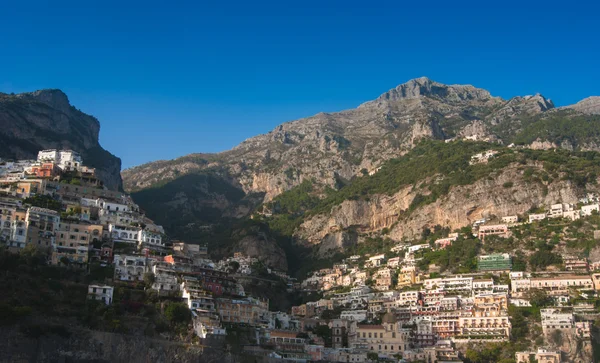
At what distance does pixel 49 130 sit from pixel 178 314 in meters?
97.6

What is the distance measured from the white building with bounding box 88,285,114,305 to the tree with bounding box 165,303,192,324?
18.6ft

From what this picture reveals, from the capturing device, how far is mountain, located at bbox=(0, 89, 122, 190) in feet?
440

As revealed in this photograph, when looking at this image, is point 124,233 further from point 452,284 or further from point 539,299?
point 539,299

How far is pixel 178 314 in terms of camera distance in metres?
67.1

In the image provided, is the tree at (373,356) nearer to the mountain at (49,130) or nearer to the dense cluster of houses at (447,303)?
the dense cluster of houses at (447,303)

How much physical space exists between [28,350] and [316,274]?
7506 centimetres

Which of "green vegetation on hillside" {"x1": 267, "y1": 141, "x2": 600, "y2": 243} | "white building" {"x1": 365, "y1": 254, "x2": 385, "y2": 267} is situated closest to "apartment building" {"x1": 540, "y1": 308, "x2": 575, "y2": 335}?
"green vegetation on hillside" {"x1": 267, "y1": 141, "x2": 600, "y2": 243}

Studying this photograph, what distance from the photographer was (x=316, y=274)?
12638 cm

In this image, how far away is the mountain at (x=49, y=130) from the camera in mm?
134250

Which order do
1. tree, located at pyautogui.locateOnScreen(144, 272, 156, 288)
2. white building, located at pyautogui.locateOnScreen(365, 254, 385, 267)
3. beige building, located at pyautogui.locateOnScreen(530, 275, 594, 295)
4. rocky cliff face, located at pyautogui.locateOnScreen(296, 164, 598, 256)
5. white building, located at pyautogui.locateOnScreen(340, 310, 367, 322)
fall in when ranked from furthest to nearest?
white building, located at pyautogui.locateOnScreen(365, 254, 385, 267)
rocky cliff face, located at pyautogui.locateOnScreen(296, 164, 598, 256)
white building, located at pyautogui.locateOnScreen(340, 310, 367, 322)
beige building, located at pyautogui.locateOnScreen(530, 275, 594, 295)
tree, located at pyautogui.locateOnScreen(144, 272, 156, 288)

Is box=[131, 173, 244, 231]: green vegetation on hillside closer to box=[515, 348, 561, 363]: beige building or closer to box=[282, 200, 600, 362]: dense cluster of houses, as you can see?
box=[282, 200, 600, 362]: dense cluster of houses

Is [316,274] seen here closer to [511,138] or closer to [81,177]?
[81,177]

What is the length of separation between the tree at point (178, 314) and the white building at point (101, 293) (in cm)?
568

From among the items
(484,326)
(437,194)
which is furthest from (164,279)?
(437,194)
